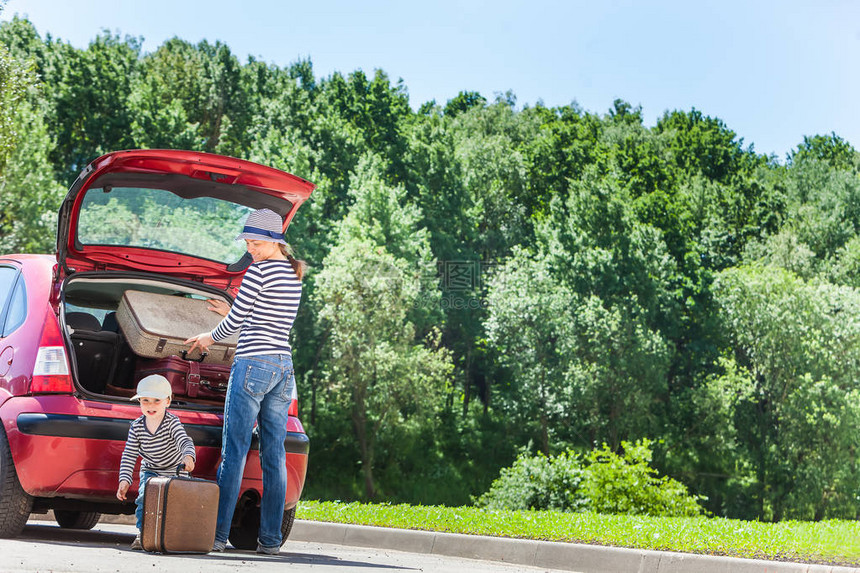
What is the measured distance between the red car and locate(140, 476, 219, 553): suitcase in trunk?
0.54 m

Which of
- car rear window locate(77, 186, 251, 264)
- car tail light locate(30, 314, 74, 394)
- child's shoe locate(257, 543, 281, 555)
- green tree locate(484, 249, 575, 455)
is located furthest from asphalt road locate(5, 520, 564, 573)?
green tree locate(484, 249, 575, 455)

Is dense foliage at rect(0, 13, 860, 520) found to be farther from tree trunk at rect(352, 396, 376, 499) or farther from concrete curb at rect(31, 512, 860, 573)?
concrete curb at rect(31, 512, 860, 573)

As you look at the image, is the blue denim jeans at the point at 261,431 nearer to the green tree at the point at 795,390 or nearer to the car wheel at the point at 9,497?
the car wheel at the point at 9,497

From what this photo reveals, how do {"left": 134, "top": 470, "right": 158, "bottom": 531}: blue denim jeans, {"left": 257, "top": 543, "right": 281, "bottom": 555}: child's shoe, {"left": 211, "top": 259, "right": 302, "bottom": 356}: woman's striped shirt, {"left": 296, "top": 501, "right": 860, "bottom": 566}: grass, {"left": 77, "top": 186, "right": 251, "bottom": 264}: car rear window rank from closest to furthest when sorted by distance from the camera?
1. {"left": 134, "top": 470, "right": 158, "bottom": 531}: blue denim jeans
2. {"left": 211, "top": 259, "right": 302, "bottom": 356}: woman's striped shirt
3. {"left": 257, "top": 543, "right": 281, "bottom": 555}: child's shoe
4. {"left": 77, "top": 186, "right": 251, "bottom": 264}: car rear window
5. {"left": 296, "top": 501, "right": 860, "bottom": 566}: grass

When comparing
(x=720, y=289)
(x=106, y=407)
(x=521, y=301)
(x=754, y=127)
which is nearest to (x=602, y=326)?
(x=521, y=301)

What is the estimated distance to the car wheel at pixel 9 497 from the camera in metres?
5.56

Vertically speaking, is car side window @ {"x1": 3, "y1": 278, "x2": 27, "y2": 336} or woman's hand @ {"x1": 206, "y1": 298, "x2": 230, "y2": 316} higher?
woman's hand @ {"x1": 206, "y1": 298, "x2": 230, "y2": 316}

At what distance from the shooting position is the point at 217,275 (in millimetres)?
7289

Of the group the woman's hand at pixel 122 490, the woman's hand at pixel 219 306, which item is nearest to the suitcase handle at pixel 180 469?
the woman's hand at pixel 122 490

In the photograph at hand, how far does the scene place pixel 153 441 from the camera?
5582mm

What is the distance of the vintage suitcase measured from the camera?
6383 mm

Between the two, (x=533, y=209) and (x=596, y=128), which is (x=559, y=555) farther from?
(x=596, y=128)

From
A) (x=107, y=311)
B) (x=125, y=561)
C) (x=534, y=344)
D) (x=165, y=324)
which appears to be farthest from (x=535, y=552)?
(x=534, y=344)

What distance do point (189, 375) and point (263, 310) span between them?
0.94 metres
